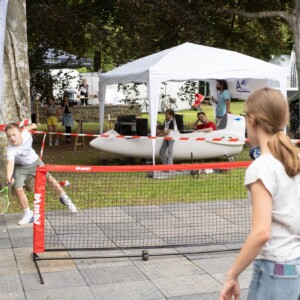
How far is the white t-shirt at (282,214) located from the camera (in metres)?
2.49

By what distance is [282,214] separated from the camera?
2551mm

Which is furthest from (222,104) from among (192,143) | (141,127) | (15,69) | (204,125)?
(15,69)

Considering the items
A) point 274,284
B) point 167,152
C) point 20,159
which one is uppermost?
point 274,284

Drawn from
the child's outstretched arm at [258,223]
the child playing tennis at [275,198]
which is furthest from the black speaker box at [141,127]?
the child's outstretched arm at [258,223]

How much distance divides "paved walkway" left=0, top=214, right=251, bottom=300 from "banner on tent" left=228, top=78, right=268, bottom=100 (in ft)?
36.2

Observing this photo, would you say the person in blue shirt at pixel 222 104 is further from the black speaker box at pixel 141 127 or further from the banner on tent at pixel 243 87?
the black speaker box at pixel 141 127

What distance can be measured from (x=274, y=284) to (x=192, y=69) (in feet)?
37.6

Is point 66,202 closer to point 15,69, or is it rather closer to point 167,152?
point 15,69

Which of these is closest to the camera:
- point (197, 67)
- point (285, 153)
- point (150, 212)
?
point (285, 153)

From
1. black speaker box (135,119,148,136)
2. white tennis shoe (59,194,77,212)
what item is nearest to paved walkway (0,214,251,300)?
white tennis shoe (59,194,77,212)

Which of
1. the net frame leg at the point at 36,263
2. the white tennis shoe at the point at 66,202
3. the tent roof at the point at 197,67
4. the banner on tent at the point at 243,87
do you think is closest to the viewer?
the net frame leg at the point at 36,263

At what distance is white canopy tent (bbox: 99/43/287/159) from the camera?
1342 centimetres

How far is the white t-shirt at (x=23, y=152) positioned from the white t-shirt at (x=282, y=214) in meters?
5.73

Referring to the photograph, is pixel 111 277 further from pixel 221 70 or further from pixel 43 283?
pixel 221 70
